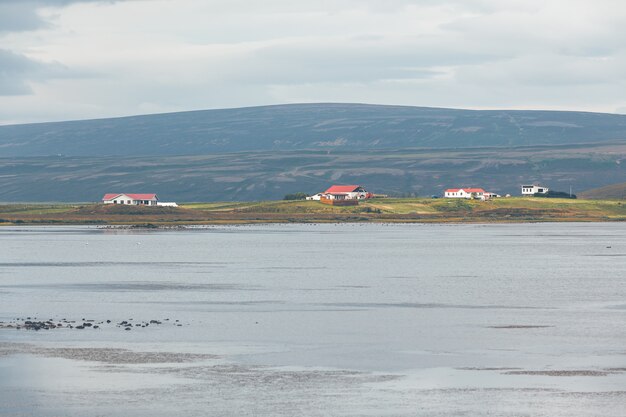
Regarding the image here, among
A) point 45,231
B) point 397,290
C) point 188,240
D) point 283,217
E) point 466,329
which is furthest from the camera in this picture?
point 283,217

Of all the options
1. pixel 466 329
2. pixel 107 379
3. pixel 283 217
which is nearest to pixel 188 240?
pixel 283 217

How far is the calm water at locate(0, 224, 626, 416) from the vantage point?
107ft

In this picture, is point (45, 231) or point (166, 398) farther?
point (45, 231)

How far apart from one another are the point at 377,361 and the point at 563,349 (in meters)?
7.51

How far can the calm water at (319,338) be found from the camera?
1289 inches

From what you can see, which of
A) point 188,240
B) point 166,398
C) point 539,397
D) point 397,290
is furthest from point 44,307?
point 188,240

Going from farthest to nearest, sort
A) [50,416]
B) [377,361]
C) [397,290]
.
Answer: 1. [397,290]
2. [377,361]
3. [50,416]

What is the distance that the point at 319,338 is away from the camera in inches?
1799

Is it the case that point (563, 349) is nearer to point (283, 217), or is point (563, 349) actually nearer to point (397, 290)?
point (397, 290)

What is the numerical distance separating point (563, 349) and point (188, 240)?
331 ft

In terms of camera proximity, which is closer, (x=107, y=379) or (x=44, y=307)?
(x=107, y=379)

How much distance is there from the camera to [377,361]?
39.7 m

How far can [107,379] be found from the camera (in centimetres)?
3591

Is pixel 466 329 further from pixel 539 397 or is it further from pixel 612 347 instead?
pixel 539 397
